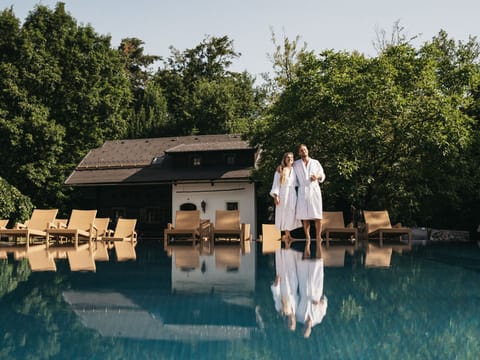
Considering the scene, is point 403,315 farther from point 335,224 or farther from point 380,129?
point 380,129

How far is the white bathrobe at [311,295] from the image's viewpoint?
3668 millimetres

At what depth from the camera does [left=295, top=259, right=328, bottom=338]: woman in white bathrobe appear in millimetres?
3512

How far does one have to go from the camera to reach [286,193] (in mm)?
10453

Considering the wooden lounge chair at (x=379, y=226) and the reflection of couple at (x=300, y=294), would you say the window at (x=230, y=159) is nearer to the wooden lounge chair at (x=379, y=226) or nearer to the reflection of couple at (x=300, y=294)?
the wooden lounge chair at (x=379, y=226)

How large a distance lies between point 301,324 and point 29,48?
2893cm

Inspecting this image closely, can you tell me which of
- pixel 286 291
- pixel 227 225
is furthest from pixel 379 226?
pixel 286 291

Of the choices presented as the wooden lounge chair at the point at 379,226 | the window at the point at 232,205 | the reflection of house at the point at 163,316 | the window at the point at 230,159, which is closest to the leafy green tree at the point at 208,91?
the window at the point at 230,159

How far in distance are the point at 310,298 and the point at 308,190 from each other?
5.96 metres

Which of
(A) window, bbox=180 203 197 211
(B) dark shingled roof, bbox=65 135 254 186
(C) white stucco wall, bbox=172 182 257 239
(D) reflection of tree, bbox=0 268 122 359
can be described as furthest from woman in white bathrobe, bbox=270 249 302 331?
(A) window, bbox=180 203 197 211

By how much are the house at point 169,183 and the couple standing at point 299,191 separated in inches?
651

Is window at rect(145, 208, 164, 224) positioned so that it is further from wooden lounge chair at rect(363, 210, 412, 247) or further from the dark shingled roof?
wooden lounge chair at rect(363, 210, 412, 247)

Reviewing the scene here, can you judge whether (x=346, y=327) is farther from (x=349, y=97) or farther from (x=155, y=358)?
(x=349, y=97)

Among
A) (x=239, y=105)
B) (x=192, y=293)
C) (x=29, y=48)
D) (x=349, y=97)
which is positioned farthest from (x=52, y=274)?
(x=239, y=105)

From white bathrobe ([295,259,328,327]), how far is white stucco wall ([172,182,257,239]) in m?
20.3
